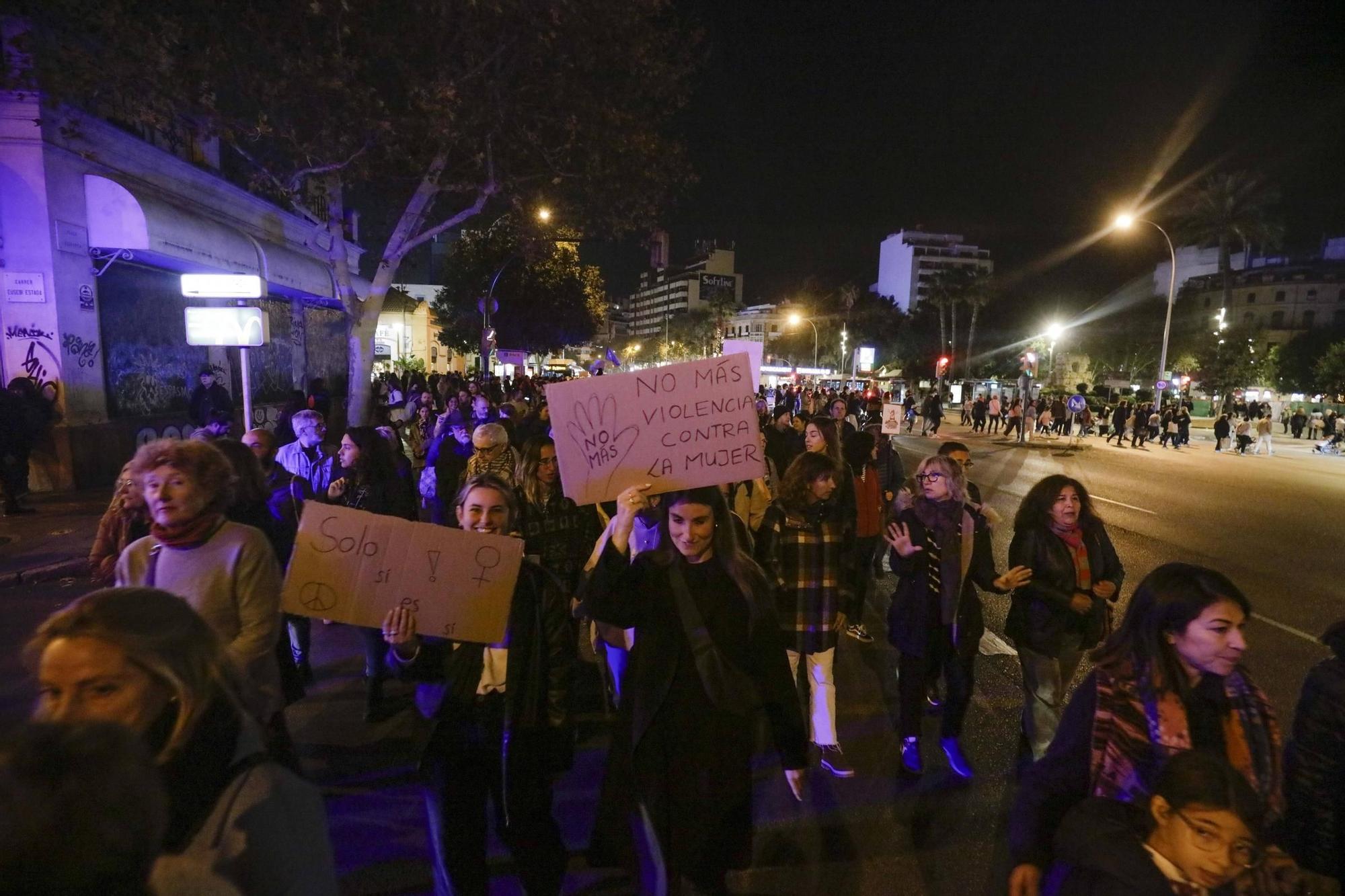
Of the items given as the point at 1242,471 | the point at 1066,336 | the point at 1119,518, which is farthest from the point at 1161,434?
the point at 1066,336

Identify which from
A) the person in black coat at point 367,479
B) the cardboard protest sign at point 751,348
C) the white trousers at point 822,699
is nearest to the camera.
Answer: the white trousers at point 822,699

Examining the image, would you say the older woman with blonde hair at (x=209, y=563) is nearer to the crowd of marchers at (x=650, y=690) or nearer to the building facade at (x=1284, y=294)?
the crowd of marchers at (x=650, y=690)

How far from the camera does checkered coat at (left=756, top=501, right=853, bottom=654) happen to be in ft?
13.3

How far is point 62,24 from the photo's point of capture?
1050 cm

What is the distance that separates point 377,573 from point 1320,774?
3016 mm

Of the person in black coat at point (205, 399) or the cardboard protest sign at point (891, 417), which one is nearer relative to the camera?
the cardboard protest sign at point (891, 417)

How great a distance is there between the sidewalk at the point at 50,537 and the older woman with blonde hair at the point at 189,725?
26.1 ft

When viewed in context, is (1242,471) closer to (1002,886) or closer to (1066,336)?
(1002,886)

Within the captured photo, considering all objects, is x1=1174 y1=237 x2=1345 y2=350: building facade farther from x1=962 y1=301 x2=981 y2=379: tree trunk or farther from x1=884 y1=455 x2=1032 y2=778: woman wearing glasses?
x1=884 y1=455 x2=1032 y2=778: woman wearing glasses

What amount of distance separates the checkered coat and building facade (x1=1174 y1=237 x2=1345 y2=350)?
75.0m

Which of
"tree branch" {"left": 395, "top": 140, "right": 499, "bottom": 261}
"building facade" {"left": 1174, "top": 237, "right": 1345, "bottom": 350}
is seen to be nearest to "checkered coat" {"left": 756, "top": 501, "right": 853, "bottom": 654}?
"tree branch" {"left": 395, "top": 140, "right": 499, "bottom": 261}

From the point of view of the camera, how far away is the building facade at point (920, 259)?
117 metres

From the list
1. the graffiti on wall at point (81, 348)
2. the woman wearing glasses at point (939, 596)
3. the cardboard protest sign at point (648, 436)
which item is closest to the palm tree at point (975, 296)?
the graffiti on wall at point (81, 348)

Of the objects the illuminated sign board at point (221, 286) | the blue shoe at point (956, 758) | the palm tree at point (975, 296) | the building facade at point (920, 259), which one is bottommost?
the blue shoe at point (956, 758)
